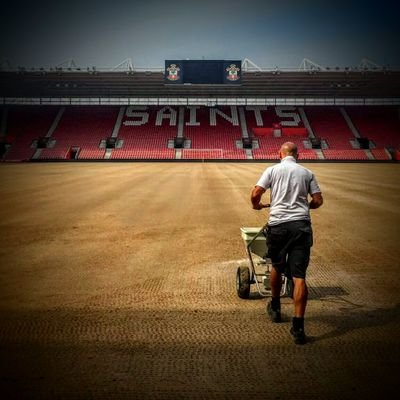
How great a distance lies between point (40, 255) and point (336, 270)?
16.8 feet

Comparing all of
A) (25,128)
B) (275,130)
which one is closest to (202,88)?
(275,130)

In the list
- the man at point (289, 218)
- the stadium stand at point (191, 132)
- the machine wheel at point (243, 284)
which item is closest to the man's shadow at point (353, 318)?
the man at point (289, 218)

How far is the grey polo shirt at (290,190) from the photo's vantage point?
411cm

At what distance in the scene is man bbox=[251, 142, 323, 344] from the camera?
398cm

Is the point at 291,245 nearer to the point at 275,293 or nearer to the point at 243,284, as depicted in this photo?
the point at 275,293

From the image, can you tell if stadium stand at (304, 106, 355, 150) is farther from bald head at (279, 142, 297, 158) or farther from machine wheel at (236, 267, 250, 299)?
bald head at (279, 142, 297, 158)

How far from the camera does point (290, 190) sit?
13.5 feet

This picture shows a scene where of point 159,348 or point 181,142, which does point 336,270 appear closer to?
point 159,348

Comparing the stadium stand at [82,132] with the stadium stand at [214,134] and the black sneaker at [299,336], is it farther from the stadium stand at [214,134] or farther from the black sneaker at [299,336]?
the black sneaker at [299,336]

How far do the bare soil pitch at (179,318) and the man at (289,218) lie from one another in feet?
2.10

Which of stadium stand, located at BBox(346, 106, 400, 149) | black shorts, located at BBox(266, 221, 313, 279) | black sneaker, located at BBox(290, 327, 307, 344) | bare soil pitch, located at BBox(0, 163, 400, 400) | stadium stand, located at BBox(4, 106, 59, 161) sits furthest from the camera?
stadium stand, located at BBox(346, 106, 400, 149)

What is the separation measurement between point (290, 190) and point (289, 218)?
0.30 meters

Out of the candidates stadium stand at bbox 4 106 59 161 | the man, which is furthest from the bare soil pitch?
stadium stand at bbox 4 106 59 161

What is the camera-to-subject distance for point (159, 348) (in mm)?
3646
